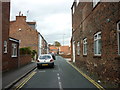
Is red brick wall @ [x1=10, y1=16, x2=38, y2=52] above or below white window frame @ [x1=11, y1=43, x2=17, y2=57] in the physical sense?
above

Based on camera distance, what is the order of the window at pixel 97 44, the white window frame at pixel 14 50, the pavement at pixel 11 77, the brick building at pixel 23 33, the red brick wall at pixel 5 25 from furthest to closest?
the brick building at pixel 23 33 → the white window frame at pixel 14 50 → the red brick wall at pixel 5 25 → the window at pixel 97 44 → the pavement at pixel 11 77

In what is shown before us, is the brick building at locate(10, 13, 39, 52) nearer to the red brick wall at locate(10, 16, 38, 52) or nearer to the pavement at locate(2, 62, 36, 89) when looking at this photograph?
the red brick wall at locate(10, 16, 38, 52)

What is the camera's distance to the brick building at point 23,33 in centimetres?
3947

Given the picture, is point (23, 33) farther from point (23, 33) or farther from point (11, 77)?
point (11, 77)

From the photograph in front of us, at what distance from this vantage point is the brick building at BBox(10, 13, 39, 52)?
39.5 metres

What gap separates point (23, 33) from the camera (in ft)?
131

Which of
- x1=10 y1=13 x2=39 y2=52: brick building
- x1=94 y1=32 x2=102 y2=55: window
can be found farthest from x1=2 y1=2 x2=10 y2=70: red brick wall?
x1=10 y1=13 x2=39 y2=52: brick building

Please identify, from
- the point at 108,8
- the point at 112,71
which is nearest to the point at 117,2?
the point at 108,8

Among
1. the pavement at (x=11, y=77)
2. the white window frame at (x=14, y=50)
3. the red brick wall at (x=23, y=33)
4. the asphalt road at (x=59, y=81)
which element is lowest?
the asphalt road at (x=59, y=81)

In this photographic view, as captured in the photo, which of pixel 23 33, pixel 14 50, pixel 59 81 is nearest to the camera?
pixel 59 81

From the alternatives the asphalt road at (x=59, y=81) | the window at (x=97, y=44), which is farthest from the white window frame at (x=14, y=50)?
the window at (x=97, y=44)

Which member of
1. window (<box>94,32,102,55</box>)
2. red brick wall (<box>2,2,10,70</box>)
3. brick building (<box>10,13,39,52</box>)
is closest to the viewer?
window (<box>94,32,102,55</box>)

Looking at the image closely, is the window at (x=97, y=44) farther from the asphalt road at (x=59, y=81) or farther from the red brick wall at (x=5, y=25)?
the red brick wall at (x=5, y=25)

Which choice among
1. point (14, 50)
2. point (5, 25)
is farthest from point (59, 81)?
point (14, 50)
